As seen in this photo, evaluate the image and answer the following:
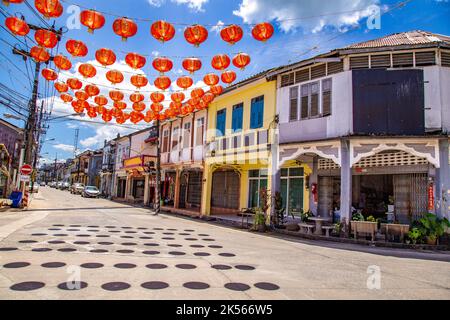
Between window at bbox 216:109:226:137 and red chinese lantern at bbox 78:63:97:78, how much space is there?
962 centimetres

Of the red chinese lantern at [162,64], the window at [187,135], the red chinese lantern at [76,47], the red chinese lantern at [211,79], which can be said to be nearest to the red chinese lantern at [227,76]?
the red chinese lantern at [211,79]

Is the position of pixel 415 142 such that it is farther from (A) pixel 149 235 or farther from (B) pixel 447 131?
(A) pixel 149 235

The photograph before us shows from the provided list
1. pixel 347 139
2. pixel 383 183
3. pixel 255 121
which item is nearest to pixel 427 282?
pixel 347 139

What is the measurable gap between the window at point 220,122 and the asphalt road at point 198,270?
10.5 m

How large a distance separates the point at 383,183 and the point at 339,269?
25.9 ft

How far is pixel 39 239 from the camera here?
918 centimetres

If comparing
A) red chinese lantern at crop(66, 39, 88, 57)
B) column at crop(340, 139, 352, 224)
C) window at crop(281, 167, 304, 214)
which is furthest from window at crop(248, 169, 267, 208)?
red chinese lantern at crop(66, 39, 88, 57)

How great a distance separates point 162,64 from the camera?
37.3 ft

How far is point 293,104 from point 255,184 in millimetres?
6189

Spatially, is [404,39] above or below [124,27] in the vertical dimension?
above

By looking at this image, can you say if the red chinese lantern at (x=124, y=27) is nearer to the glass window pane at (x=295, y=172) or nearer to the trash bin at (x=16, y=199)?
the glass window pane at (x=295, y=172)

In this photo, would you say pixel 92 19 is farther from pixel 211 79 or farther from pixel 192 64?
pixel 211 79

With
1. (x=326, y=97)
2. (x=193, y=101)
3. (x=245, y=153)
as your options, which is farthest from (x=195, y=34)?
(x=245, y=153)

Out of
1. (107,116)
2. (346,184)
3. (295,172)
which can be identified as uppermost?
(107,116)
